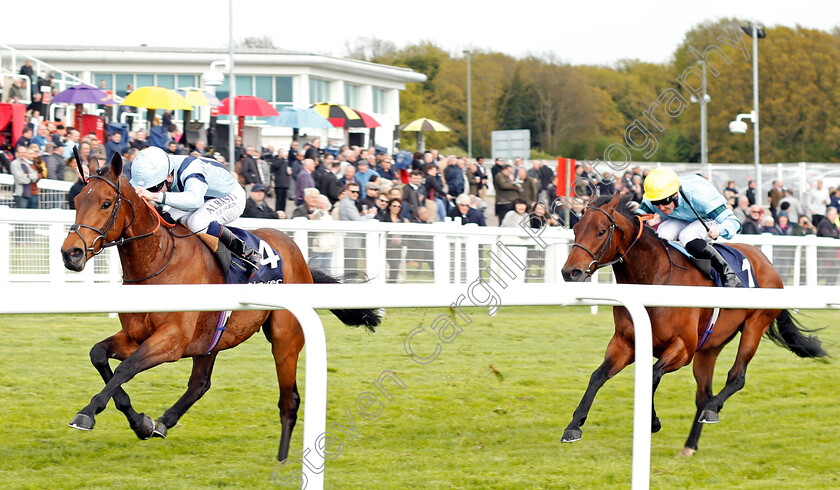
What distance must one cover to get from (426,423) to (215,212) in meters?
1.41

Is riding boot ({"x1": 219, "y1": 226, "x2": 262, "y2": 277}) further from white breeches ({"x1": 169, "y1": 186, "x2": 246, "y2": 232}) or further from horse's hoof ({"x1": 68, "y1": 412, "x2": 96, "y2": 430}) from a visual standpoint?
horse's hoof ({"x1": 68, "y1": 412, "x2": 96, "y2": 430})

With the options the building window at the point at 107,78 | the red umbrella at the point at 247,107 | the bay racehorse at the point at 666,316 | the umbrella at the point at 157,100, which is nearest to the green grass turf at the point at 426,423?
the bay racehorse at the point at 666,316

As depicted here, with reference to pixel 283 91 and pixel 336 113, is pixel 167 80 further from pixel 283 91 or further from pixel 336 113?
pixel 336 113

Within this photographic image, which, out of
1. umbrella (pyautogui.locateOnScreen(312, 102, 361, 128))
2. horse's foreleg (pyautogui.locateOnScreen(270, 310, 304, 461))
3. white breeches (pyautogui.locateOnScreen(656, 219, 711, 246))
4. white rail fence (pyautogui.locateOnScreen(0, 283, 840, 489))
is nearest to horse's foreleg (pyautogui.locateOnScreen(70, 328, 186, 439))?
horse's foreleg (pyautogui.locateOnScreen(270, 310, 304, 461))

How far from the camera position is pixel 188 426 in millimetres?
4633

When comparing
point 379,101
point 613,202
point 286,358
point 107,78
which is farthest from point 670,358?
point 379,101

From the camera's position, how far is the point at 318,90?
31734 millimetres

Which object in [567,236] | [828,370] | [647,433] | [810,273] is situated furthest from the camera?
[810,273]

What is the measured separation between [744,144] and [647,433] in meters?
39.0

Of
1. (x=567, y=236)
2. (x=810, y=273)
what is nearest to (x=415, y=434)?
(x=567, y=236)

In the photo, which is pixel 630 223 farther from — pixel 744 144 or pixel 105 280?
pixel 744 144

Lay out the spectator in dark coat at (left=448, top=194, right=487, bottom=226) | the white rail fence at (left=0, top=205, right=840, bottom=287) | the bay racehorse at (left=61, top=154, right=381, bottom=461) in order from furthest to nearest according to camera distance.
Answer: the spectator in dark coat at (left=448, top=194, right=487, bottom=226) → the white rail fence at (left=0, top=205, right=840, bottom=287) → the bay racehorse at (left=61, top=154, right=381, bottom=461)

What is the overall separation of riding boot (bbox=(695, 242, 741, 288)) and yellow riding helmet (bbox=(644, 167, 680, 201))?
336mm

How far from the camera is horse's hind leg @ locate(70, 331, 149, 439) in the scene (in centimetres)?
384
